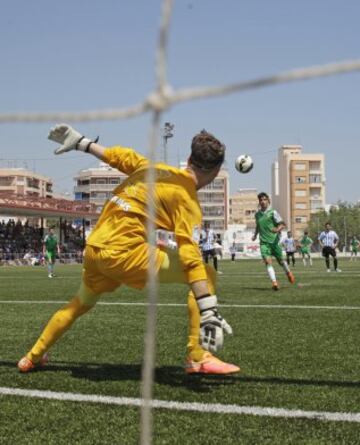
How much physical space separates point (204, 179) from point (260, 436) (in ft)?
5.36

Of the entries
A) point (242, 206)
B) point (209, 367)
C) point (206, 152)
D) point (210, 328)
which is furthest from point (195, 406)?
point (242, 206)

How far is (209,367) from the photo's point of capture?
13.7 ft

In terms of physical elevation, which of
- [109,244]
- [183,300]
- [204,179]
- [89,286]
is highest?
[204,179]

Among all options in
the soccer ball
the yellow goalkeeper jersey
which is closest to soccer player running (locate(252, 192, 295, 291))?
the soccer ball

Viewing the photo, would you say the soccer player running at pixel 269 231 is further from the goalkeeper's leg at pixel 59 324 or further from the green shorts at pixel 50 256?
the green shorts at pixel 50 256

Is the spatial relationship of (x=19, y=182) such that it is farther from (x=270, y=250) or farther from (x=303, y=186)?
(x=270, y=250)

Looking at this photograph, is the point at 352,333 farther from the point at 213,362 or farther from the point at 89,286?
the point at 89,286

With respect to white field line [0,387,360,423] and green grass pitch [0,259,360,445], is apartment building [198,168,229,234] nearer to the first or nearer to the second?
green grass pitch [0,259,360,445]

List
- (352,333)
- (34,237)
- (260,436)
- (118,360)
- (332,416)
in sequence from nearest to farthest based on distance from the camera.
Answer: (260,436) < (332,416) < (118,360) < (352,333) < (34,237)

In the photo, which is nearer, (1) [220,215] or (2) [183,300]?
(2) [183,300]

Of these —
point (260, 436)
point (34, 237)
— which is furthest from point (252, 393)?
point (34, 237)

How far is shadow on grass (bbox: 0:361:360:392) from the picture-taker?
3994 mm

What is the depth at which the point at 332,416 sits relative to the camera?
3240mm

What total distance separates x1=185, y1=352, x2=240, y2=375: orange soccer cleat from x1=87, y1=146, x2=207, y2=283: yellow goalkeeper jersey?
29.2 inches
